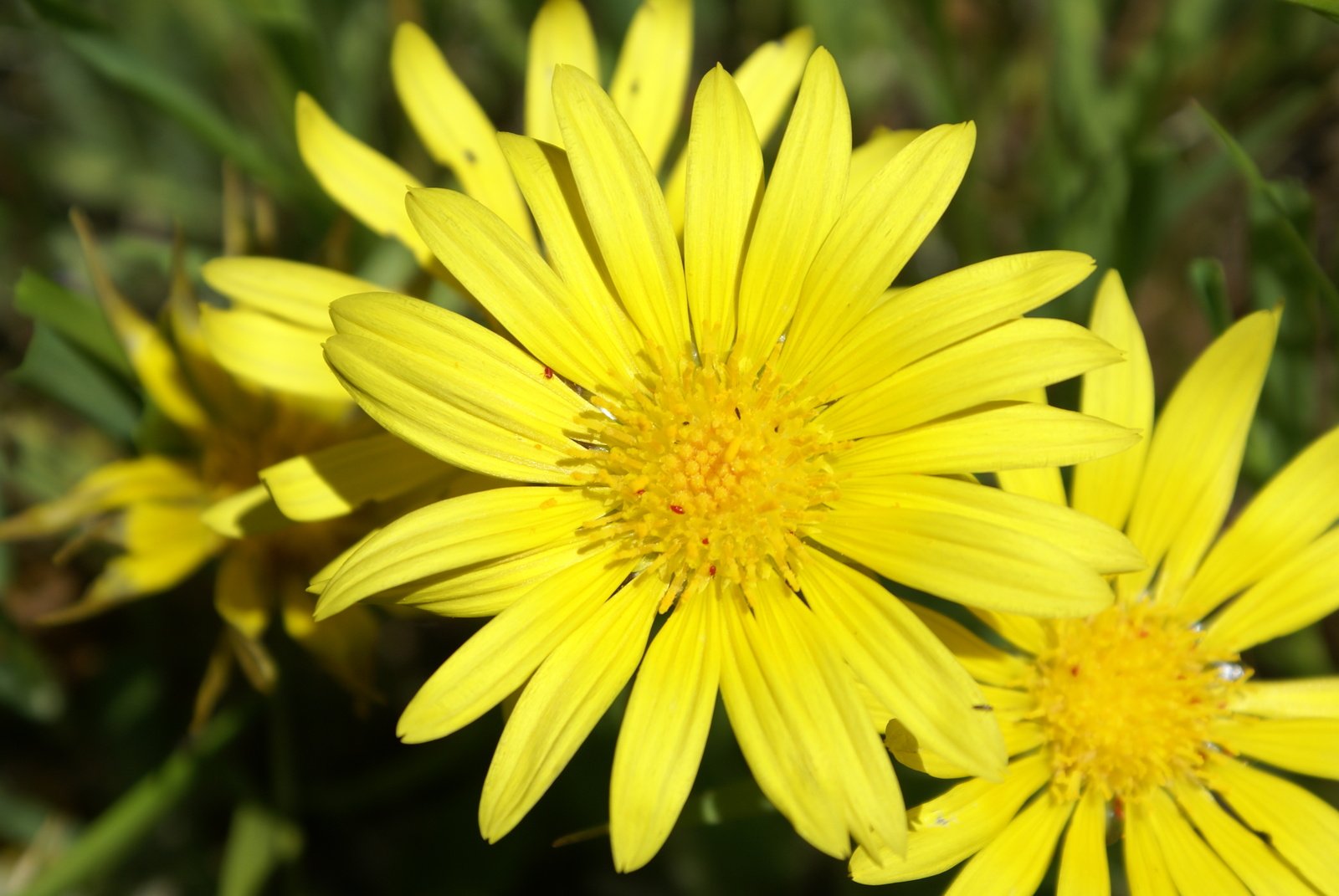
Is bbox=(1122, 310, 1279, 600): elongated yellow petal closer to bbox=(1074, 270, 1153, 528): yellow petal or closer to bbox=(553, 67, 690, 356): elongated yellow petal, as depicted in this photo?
bbox=(1074, 270, 1153, 528): yellow petal

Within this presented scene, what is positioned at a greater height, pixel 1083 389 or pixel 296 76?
pixel 296 76

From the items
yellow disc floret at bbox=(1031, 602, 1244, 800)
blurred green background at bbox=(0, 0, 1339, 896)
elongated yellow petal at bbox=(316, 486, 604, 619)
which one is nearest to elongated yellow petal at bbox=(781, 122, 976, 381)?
elongated yellow petal at bbox=(316, 486, 604, 619)

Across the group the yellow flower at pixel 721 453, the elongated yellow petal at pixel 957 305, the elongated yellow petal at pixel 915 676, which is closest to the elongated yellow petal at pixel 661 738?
the yellow flower at pixel 721 453

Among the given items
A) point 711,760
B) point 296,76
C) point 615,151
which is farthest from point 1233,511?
point 296,76

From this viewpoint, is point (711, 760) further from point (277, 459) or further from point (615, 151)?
point (615, 151)

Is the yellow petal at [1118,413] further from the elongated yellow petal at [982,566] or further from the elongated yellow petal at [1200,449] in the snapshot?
the elongated yellow petal at [982,566]
